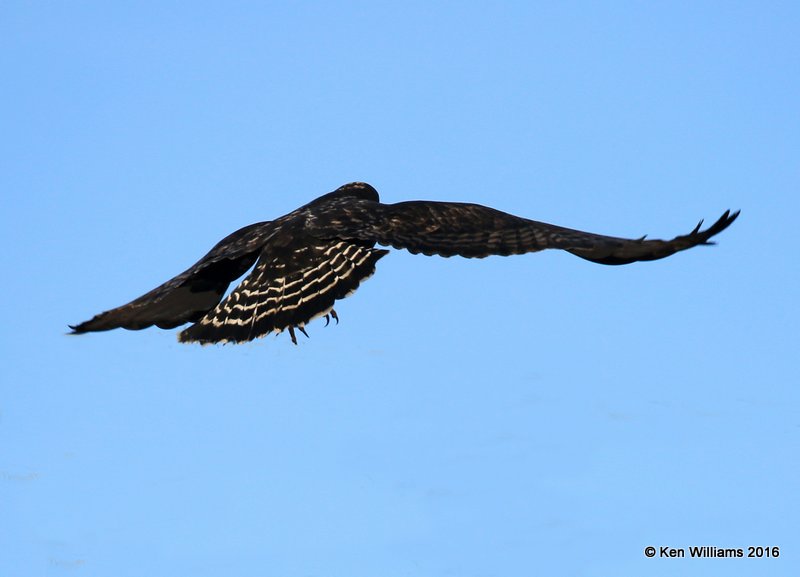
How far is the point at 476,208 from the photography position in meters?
20.5

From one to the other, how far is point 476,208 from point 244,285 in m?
3.24

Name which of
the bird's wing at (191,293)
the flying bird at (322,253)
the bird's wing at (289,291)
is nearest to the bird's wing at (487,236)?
the flying bird at (322,253)

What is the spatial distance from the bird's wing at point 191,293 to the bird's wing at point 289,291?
0.61 m

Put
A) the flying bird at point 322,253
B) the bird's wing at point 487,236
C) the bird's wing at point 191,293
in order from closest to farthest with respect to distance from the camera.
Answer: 1. the bird's wing at point 487,236
2. the flying bird at point 322,253
3. the bird's wing at point 191,293

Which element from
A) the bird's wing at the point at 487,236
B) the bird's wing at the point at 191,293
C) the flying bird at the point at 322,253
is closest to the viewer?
the bird's wing at the point at 487,236

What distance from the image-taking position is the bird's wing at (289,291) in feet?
63.6

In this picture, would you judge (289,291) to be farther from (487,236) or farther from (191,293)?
(487,236)

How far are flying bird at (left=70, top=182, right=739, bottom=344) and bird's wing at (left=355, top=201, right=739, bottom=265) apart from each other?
1 cm

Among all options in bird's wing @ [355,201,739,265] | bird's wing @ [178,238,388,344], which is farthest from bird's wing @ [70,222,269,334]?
bird's wing @ [355,201,739,265]

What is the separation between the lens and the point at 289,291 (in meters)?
19.6

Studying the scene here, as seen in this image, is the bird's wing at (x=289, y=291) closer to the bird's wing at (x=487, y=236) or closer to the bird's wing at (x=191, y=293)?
the bird's wing at (x=487, y=236)

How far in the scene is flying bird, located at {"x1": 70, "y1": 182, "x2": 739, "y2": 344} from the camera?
19328 mm

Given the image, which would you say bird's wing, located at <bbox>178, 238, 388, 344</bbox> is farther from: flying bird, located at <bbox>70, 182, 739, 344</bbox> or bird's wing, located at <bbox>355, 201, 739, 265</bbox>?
bird's wing, located at <bbox>355, 201, 739, 265</bbox>

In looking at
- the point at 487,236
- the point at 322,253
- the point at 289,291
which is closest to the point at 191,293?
the point at 289,291
